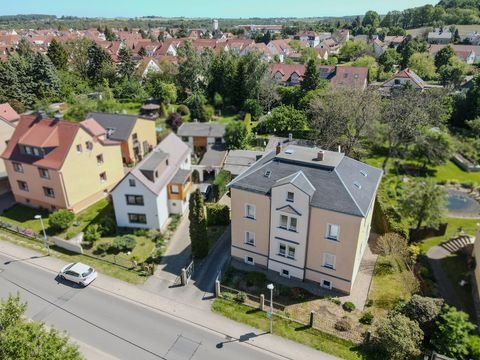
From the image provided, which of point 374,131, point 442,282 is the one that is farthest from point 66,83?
point 442,282

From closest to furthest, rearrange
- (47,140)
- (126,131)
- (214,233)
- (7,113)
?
(214,233) → (47,140) → (126,131) → (7,113)

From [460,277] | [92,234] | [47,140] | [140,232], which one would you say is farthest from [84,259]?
[460,277]

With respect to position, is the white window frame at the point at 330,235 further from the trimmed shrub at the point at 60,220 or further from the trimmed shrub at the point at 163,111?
the trimmed shrub at the point at 163,111

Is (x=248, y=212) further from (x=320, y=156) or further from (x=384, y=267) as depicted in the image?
(x=384, y=267)

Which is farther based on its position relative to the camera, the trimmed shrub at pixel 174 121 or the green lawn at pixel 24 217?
the trimmed shrub at pixel 174 121

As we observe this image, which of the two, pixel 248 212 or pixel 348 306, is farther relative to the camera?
pixel 248 212

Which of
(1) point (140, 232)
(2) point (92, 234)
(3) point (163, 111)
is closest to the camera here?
(2) point (92, 234)

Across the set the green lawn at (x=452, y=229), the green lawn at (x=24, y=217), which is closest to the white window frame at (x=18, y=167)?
the green lawn at (x=24, y=217)
